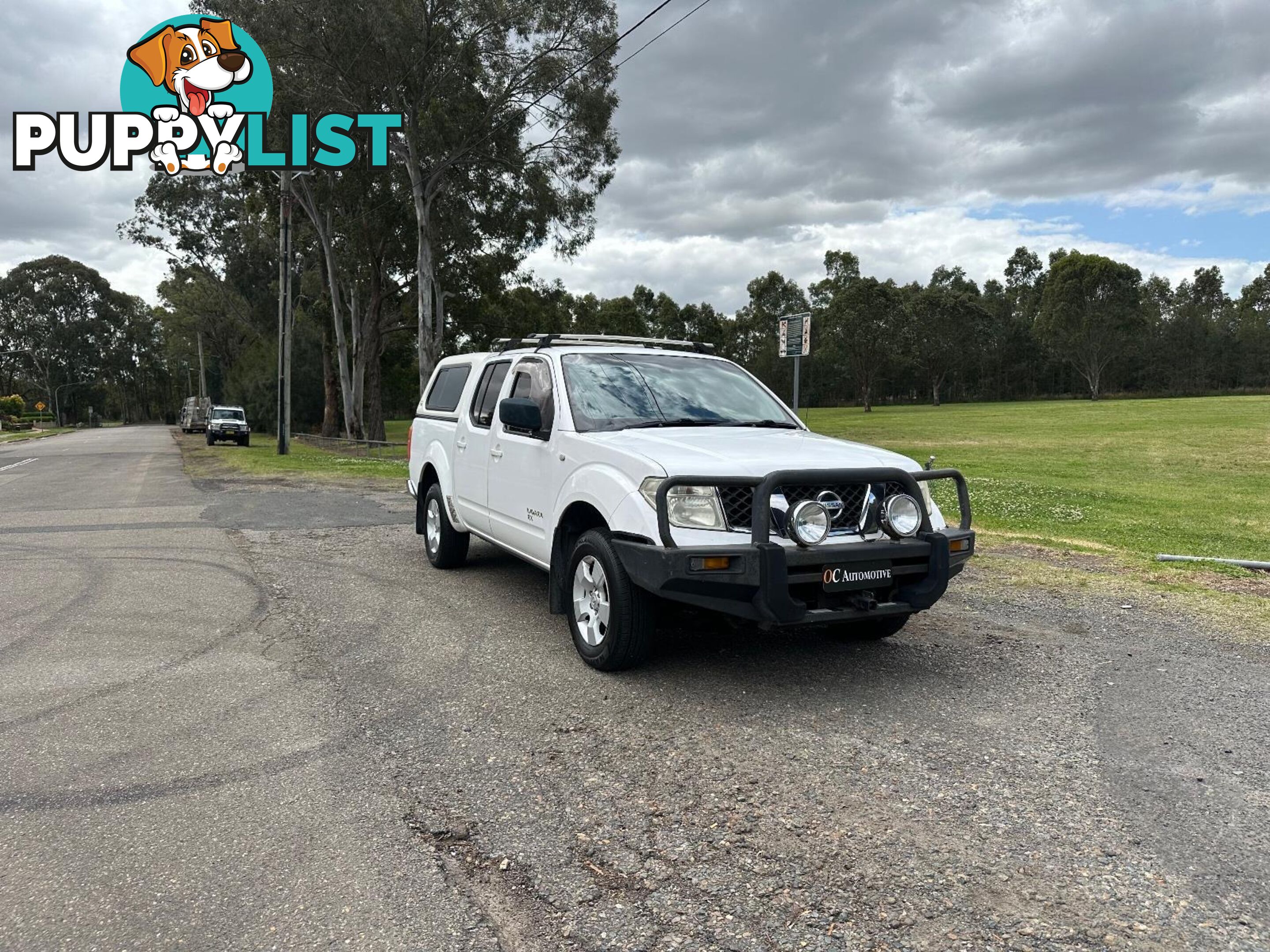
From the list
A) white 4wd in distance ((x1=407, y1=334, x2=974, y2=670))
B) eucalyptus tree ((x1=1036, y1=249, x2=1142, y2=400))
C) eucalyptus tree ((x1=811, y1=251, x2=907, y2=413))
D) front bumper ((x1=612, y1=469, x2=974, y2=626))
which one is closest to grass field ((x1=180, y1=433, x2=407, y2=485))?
white 4wd in distance ((x1=407, y1=334, x2=974, y2=670))

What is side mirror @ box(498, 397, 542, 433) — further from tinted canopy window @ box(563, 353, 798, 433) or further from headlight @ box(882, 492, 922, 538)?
headlight @ box(882, 492, 922, 538)

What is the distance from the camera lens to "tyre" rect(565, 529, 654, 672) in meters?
4.75

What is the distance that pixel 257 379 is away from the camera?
53.1 meters

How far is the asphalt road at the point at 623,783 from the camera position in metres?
2.69

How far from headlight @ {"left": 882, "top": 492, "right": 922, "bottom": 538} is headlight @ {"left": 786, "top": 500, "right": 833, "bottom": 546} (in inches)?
17.7

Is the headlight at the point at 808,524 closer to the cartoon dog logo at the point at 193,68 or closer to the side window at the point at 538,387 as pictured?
the side window at the point at 538,387

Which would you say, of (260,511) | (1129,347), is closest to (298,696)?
(260,511)

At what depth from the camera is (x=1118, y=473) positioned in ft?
62.6

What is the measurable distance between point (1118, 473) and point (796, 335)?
9603mm

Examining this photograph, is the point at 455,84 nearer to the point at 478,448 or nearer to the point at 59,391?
the point at 478,448

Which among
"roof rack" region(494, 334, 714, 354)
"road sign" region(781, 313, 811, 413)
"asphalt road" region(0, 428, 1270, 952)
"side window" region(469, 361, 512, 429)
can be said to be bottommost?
"asphalt road" region(0, 428, 1270, 952)

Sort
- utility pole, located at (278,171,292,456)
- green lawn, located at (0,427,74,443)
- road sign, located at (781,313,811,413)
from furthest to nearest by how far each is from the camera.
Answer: green lawn, located at (0,427,74,443), utility pole, located at (278,171,292,456), road sign, located at (781,313,811,413)

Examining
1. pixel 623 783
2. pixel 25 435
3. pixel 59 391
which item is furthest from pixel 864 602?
pixel 59 391

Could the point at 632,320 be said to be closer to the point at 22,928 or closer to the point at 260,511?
the point at 260,511
